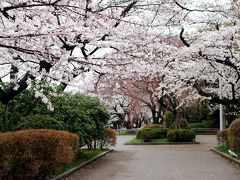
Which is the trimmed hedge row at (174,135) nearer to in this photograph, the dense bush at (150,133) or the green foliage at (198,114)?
the dense bush at (150,133)

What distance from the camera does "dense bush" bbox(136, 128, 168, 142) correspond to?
2952 cm

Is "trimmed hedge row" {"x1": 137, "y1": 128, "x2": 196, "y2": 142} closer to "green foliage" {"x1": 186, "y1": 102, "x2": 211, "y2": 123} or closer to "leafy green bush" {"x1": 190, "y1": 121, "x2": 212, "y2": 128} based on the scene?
"green foliage" {"x1": 186, "y1": 102, "x2": 211, "y2": 123}

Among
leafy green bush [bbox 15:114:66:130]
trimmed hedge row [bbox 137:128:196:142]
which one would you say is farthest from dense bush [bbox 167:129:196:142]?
leafy green bush [bbox 15:114:66:130]

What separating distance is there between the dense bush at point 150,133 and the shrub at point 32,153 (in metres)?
18.7

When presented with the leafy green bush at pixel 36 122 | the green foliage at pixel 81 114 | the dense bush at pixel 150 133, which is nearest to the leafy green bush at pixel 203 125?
the dense bush at pixel 150 133

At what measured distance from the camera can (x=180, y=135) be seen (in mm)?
28109

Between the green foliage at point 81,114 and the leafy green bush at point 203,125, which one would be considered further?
the leafy green bush at point 203,125

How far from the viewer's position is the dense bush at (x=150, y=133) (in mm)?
29516

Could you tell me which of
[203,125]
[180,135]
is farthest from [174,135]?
[203,125]

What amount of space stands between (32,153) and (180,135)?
20.0 meters

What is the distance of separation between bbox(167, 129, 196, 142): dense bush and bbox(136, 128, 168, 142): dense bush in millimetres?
1688

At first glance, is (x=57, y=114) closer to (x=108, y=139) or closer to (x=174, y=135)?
(x=108, y=139)

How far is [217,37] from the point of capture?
15.7 meters

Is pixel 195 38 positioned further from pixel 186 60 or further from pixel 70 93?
pixel 70 93
